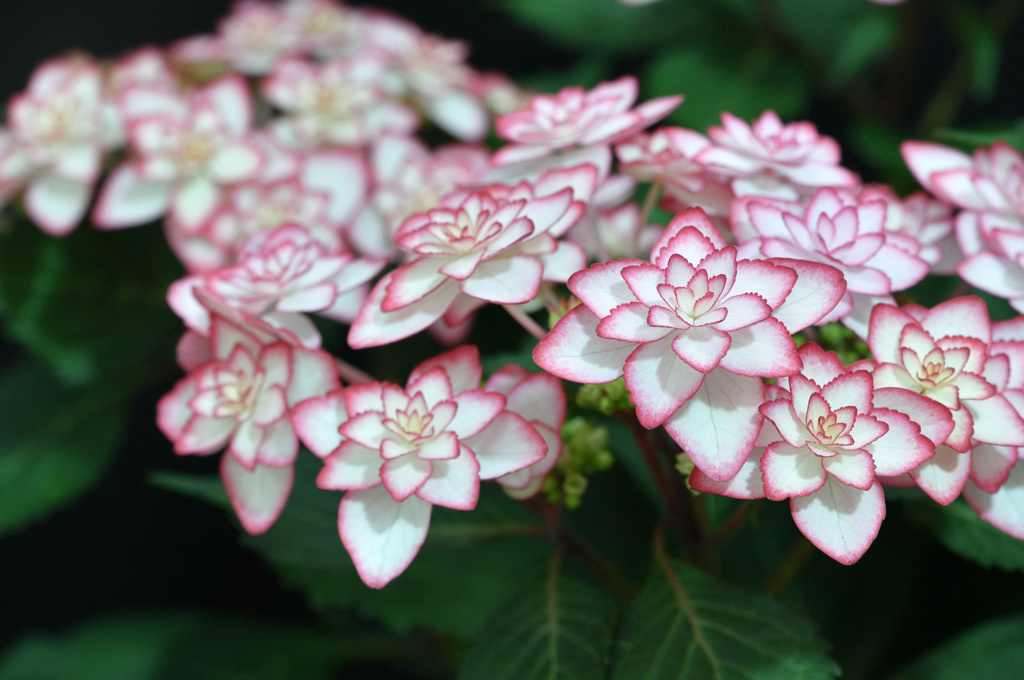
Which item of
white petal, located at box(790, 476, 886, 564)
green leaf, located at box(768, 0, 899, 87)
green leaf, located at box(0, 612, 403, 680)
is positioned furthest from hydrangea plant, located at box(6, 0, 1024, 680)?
green leaf, located at box(768, 0, 899, 87)

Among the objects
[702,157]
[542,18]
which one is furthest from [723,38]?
[702,157]

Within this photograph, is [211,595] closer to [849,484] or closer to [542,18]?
[542,18]

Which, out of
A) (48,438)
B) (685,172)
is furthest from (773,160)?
(48,438)

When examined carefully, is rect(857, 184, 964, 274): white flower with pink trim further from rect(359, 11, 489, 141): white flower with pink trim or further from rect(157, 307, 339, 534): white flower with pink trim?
rect(359, 11, 489, 141): white flower with pink trim

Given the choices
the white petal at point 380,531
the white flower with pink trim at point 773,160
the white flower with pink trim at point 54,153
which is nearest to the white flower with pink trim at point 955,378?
the white flower with pink trim at point 773,160

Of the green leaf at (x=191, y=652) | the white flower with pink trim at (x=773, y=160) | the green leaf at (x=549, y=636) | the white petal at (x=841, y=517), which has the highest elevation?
the white flower with pink trim at (x=773, y=160)

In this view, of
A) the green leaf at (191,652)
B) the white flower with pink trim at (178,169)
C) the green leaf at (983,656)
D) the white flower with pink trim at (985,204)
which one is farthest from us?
the green leaf at (191,652)

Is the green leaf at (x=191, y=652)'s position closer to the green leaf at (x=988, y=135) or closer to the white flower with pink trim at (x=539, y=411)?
the white flower with pink trim at (x=539, y=411)

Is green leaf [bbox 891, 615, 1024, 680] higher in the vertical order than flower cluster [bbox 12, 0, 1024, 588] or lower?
lower
